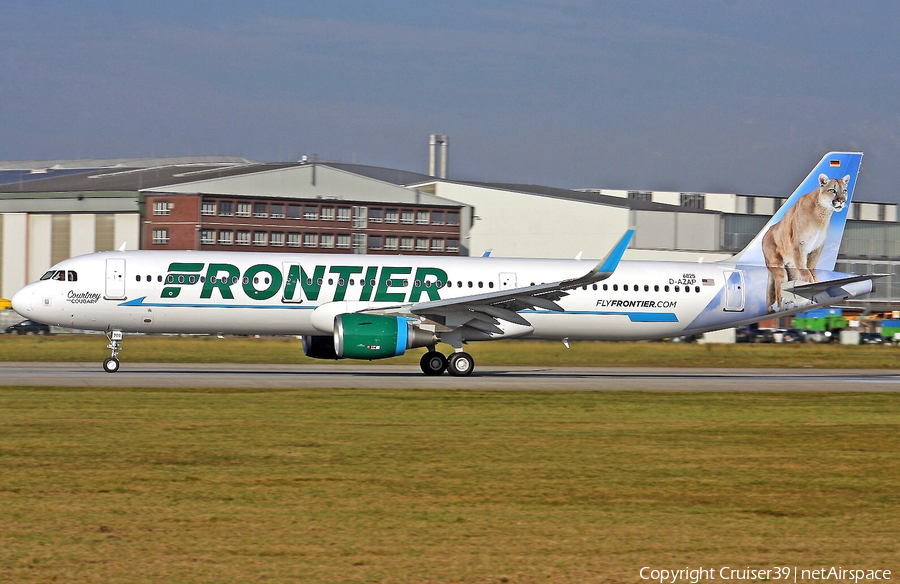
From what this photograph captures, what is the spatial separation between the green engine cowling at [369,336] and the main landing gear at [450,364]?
2.76 metres

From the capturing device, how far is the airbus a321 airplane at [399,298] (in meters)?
30.1

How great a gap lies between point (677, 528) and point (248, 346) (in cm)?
3705

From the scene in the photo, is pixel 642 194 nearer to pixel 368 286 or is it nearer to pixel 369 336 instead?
pixel 368 286

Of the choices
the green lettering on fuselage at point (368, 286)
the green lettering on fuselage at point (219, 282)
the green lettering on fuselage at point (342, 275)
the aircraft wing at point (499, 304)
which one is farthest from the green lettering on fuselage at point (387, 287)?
the green lettering on fuselage at point (219, 282)

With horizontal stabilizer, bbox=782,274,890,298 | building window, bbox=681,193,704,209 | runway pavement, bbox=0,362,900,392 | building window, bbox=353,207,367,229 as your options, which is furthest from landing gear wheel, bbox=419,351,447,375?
building window, bbox=681,193,704,209

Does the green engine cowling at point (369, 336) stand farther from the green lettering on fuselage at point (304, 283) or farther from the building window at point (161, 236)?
the building window at point (161, 236)

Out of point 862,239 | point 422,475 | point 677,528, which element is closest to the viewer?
point 677,528

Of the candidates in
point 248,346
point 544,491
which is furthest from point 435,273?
point 544,491

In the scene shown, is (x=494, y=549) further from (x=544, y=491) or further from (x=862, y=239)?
(x=862, y=239)

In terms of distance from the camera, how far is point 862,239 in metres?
97.1

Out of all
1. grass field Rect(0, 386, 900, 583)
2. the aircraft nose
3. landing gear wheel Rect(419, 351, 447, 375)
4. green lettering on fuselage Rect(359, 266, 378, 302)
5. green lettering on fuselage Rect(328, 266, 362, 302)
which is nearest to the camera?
grass field Rect(0, 386, 900, 583)

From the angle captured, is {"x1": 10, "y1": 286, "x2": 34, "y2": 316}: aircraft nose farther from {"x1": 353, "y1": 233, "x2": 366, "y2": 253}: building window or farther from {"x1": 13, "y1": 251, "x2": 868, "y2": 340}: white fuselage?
{"x1": 353, "y1": 233, "x2": 366, "y2": 253}: building window

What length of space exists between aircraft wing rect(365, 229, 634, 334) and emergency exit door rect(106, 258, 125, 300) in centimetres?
749

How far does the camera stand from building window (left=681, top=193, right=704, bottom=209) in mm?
108000
